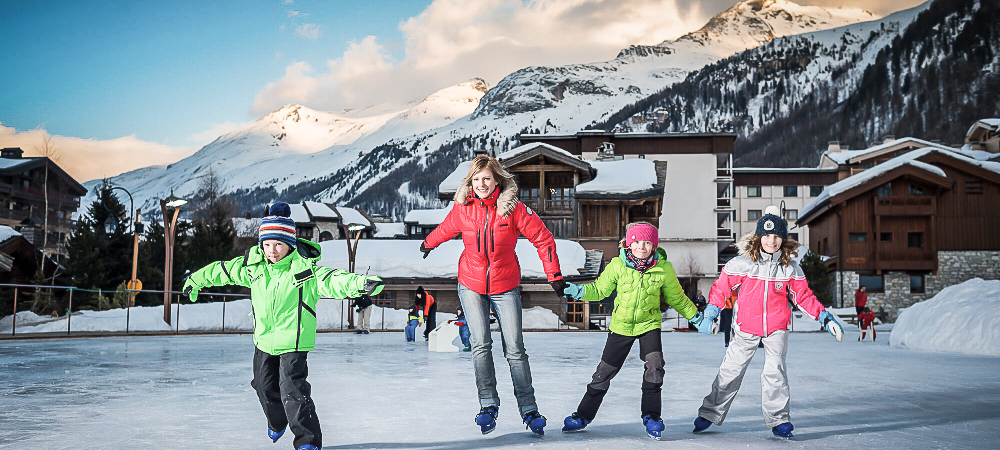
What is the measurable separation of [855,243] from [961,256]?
5.74 metres

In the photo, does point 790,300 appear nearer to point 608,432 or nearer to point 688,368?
point 608,432

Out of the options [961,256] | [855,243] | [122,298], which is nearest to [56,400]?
[122,298]

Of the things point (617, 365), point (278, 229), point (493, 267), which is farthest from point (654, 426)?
point (278, 229)

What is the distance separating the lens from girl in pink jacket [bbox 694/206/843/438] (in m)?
5.09

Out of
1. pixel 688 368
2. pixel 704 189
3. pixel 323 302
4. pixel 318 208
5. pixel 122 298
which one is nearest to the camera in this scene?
pixel 688 368

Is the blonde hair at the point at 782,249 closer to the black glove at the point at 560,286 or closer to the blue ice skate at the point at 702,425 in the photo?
the blue ice skate at the point at 702,425

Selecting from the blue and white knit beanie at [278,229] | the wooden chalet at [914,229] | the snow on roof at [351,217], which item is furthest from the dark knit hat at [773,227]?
the snow on roof at [351,217]

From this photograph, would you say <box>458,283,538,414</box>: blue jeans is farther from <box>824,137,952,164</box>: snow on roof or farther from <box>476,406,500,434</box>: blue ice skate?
<box>824,137,952,164</box>: snow on roof

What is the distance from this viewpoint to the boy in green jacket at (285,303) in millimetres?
4238

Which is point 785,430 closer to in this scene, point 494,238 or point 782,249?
point 782,249

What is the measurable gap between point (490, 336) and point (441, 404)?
170 centimetres

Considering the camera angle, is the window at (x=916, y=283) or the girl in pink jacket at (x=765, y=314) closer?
the girl in pink jacket at (x=765, y=314)

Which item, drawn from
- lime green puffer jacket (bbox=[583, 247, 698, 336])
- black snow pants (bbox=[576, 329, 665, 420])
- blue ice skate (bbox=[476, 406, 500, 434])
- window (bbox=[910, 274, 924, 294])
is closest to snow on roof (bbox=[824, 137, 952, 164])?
window (bbox=[910, 274, 924, 294])

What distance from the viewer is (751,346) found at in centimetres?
516
